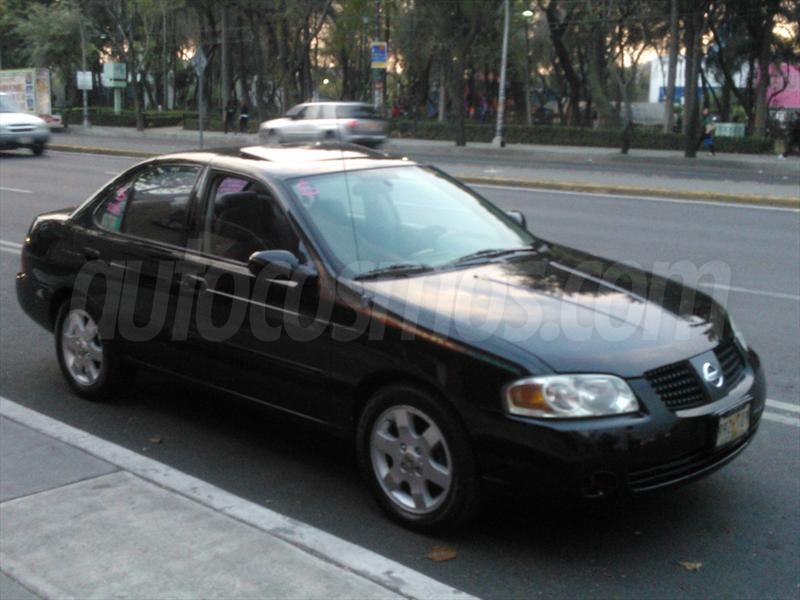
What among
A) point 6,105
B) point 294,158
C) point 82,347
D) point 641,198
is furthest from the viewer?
point 6,105

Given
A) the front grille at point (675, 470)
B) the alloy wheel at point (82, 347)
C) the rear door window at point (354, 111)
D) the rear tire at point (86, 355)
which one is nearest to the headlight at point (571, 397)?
the front grille at point (675, 470)

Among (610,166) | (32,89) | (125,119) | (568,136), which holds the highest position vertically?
(32,89)

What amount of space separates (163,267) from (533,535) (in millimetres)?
2560

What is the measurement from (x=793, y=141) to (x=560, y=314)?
115 feet

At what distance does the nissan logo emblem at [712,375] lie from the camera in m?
4.41

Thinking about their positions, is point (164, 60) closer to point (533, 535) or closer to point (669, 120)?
point (669, 120)

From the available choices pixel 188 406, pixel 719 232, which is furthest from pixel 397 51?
pixel 188 406

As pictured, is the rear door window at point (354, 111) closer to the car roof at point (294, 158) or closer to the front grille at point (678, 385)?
the car roof at point (294, 158)

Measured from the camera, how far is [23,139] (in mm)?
29703

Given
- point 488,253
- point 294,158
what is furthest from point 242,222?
point 488,253

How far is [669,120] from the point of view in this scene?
46281 millimetres

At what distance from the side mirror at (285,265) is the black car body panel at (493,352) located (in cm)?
5

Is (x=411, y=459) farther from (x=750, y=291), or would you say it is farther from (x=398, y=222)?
(x=750, y=291)

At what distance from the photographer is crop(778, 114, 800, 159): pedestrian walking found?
→ 36294 millimetres
